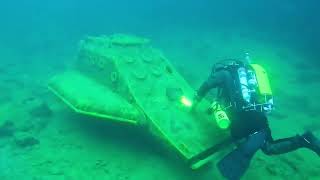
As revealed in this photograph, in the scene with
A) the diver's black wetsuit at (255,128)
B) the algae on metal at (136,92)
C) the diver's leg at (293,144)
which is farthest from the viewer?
the algae on metal at (136,92)

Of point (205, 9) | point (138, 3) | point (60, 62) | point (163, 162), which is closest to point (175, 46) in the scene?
point (60, 62)

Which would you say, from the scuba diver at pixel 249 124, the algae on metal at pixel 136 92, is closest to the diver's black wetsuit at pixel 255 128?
the scuba diver at pixel 249 124

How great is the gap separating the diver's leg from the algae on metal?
867mm

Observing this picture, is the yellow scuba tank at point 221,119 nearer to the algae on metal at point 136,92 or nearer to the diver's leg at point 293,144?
the algae on metal at point 136,92

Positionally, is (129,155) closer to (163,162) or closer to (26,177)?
(163,162)

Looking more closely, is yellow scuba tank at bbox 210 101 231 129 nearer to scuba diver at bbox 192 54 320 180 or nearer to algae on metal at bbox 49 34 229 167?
scuba diver at bbox 192 54 320 180

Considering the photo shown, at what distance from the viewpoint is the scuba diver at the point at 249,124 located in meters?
5.70

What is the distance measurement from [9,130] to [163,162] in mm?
4486

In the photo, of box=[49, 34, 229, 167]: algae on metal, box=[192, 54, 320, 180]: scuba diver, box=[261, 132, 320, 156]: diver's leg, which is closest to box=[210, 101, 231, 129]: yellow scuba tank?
box=[192, 54, 320, 180]: scuba diver

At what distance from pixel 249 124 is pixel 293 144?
0.82m

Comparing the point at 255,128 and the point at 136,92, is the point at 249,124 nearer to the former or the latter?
the point at 255,128

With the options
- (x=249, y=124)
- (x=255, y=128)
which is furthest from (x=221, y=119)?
(x=255, y=128)

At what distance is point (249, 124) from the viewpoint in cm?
585

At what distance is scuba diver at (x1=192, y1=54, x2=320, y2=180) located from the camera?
570 cm
